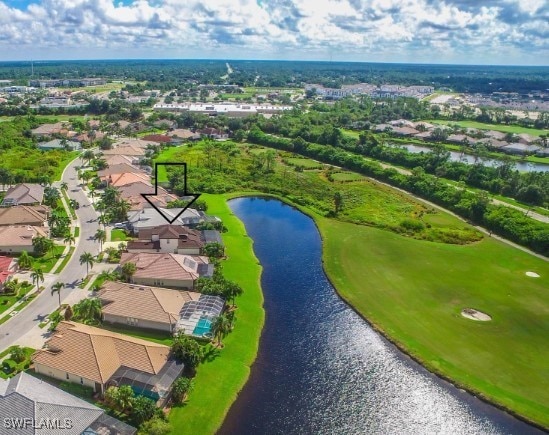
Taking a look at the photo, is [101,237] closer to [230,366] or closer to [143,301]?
[143,301]

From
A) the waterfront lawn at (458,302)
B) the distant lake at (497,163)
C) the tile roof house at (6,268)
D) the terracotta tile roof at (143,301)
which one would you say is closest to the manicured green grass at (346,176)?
the waterfront lawn at (458,302)

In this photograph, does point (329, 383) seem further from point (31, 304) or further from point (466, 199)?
point (466, 199)

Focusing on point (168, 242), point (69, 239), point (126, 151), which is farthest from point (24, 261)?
point (126, 151)

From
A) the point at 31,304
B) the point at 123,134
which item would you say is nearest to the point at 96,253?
the point at 31,304

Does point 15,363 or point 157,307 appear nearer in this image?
point 15,363

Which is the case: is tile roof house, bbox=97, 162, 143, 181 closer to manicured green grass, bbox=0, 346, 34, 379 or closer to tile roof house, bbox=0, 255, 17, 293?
tile roof house, bbox=0, 255, 17, 293

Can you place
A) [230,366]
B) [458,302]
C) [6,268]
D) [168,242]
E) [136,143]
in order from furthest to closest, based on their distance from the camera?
[136,143] → [168,242] → [458,302] → [6,268] → [230,366]

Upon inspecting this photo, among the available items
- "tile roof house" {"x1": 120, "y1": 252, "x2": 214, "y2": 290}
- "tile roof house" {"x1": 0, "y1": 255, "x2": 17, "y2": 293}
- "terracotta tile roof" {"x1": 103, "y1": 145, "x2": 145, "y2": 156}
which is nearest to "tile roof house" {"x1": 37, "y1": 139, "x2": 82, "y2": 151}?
"terracotta tile roof" {"x1": 103, "y1": 145, "x2": 145, "y2": 156}

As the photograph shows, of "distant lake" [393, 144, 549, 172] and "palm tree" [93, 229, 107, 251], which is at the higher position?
"distant lake" [393, 144, 549, 172]

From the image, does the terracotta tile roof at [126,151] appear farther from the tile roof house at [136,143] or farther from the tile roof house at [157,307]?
the tile roof house at [157,307]
